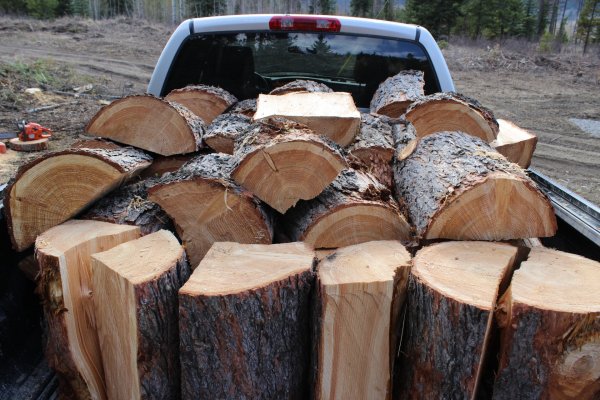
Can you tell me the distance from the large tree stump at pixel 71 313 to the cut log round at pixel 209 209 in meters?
0.33

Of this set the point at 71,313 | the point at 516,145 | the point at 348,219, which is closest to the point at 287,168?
the point at 348,219

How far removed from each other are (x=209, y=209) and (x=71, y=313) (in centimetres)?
65

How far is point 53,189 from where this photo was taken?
2.12 metres

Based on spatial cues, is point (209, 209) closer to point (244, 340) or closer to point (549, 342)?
point (244, 340)

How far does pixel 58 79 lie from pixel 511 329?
548 inches

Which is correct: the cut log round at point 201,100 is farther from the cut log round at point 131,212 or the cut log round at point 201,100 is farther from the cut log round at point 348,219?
the cut log round at point 348,219

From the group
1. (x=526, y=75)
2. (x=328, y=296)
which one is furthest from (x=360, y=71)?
(x=526, y=75)

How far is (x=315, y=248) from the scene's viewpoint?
2.12 m

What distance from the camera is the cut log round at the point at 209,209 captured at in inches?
81.0

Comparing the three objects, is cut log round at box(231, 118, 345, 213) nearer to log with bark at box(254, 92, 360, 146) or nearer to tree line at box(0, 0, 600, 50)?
log with bark at box(254, 92, 360, 146)

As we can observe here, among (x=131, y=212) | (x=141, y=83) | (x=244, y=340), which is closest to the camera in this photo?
(x=244, y=340)

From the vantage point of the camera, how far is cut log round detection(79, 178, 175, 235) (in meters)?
2.18

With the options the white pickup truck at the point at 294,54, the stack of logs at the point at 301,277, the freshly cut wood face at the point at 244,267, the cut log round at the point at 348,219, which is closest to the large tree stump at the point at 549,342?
the stack of logs at the point at 301,277

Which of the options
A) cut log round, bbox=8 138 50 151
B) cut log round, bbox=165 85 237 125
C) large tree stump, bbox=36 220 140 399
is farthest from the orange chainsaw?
large tree stump, bbox=36 220 140 399
